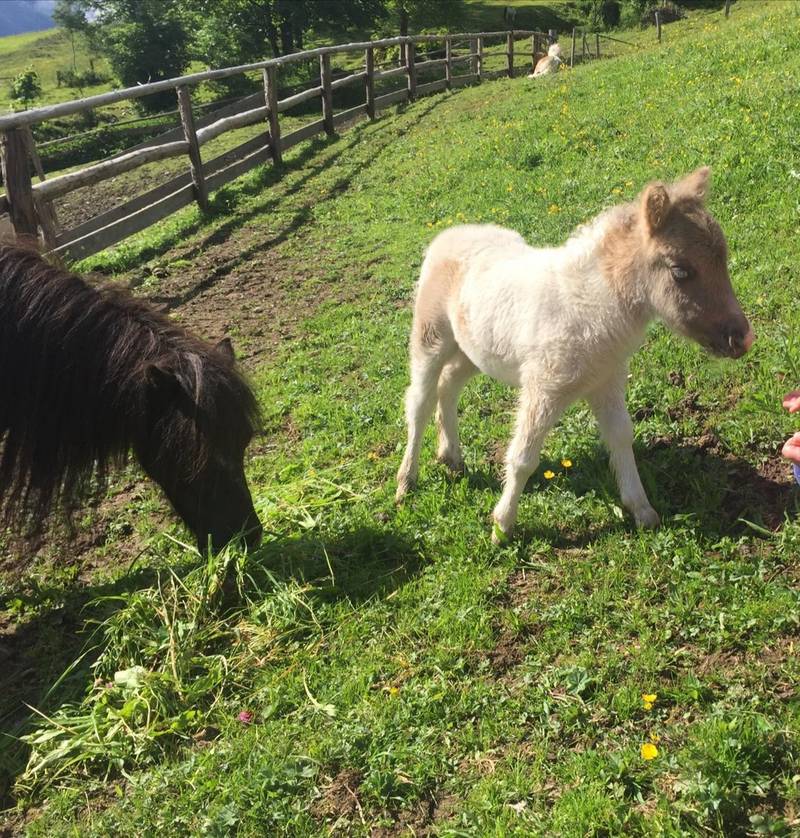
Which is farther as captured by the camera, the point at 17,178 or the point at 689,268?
the point at 17,178

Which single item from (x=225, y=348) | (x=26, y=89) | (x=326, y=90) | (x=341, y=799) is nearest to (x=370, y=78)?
(x=326, y=90)

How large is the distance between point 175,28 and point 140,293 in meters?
42.4

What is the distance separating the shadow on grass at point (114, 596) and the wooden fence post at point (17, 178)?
17.9 feet

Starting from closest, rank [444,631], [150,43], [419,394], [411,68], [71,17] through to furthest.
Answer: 1. [444,631]
2. [419,394]
3. [411,68]
4. [150,43]
5. [71,17]

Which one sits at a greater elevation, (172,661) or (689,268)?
(689,268)

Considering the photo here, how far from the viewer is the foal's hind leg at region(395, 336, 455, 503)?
13.8 feet

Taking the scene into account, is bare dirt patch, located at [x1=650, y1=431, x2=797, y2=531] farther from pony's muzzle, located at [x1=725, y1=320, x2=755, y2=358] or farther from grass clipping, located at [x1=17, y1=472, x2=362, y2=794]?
grass clipping, located at [x1=17, y1=472, x2=362, y2=794]

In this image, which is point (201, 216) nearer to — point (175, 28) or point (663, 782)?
point (663, 782)

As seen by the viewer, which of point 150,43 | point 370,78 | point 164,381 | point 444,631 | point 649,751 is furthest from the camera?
point 150,43

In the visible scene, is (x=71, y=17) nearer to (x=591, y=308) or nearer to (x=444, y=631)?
(x=591, y=308)

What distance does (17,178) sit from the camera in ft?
26.5

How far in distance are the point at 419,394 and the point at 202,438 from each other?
4.53 feet

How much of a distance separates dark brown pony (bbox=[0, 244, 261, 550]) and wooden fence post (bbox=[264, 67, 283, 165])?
11764 mm

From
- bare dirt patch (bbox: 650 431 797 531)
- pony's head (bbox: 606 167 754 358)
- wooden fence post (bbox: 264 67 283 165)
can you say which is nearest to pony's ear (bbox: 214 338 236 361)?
pony's head (bbox: 606 167 754 358)
